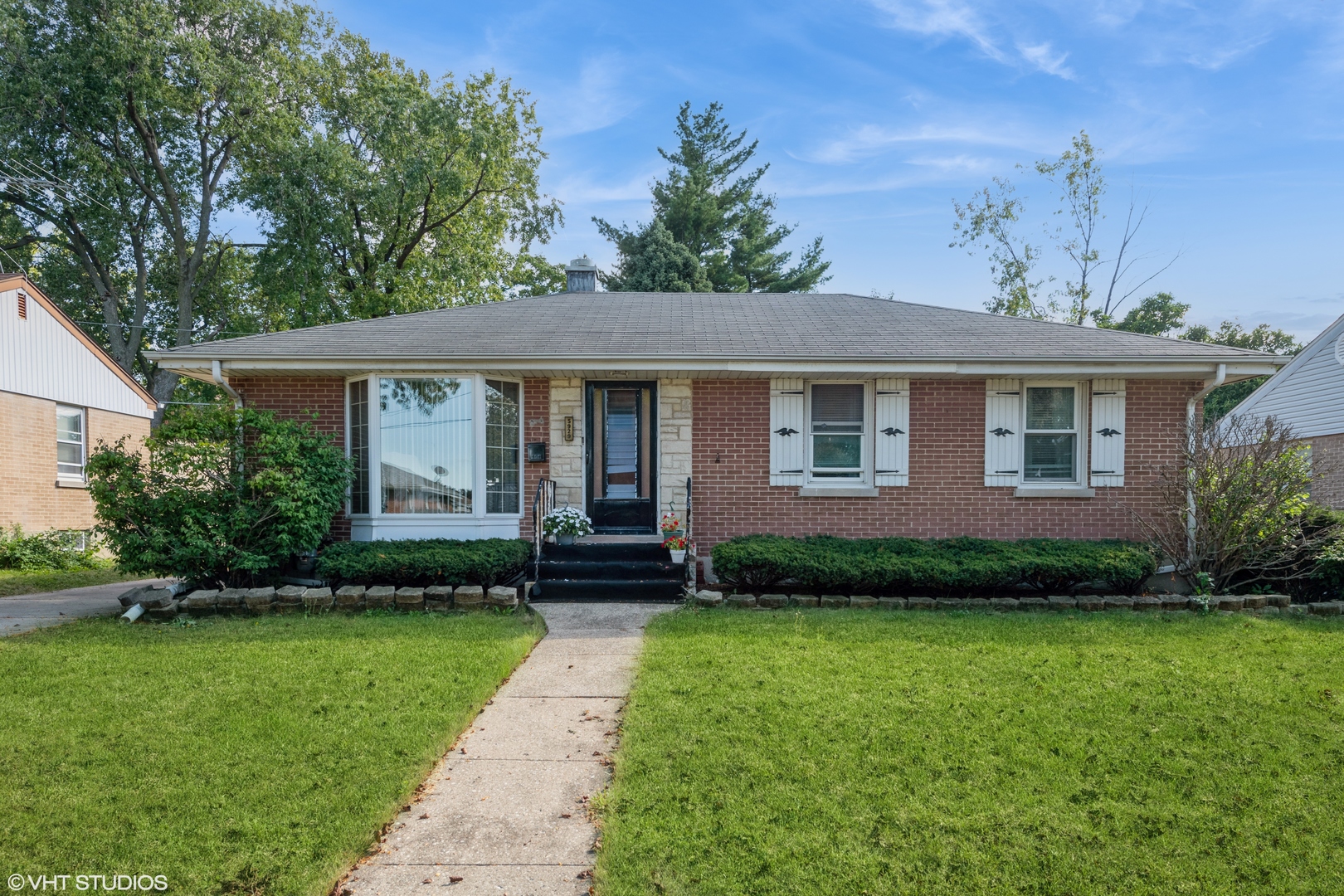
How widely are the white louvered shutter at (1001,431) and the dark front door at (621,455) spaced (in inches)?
169

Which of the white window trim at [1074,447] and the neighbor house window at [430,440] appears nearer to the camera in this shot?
the neighbor house window at [430,440]

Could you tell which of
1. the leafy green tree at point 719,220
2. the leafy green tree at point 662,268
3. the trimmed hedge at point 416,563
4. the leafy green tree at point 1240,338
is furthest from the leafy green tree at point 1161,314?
the trimmed hedge at point 416,563

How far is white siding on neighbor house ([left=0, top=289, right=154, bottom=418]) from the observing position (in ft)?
46.7

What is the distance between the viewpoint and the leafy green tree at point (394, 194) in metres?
20.6

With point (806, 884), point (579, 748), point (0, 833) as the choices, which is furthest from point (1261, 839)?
point (0, 833)

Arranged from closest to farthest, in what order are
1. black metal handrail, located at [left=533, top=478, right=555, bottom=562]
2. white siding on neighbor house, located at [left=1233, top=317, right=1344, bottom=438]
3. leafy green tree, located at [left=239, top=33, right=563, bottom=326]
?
black metal handrail, located at [left=533, top=478, right=555, bottom=562]
white siding on neighbor house, located at [left=1233, top=317, right=1344, bottom=438]
leafy green tree, located at [left=239, top=33, right=563, bottom=326]

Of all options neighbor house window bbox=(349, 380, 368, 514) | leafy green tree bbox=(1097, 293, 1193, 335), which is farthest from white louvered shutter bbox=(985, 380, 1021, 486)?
leafy green tree bbox=(1097, 293, 1193, 335)

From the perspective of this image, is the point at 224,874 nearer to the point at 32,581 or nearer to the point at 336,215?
the point at 32,581

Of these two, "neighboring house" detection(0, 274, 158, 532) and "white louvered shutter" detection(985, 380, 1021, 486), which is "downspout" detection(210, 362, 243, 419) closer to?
"white louvered shutter" detection(985, 380, 1021, 486)

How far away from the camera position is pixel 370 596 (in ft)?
25.9

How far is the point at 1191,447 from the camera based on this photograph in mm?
9094

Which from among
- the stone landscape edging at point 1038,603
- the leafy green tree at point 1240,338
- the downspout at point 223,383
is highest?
the leafy green tree at point 1240,338

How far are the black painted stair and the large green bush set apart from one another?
2647mm

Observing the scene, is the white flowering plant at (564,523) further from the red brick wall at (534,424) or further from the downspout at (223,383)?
the downspout at (223,383)
